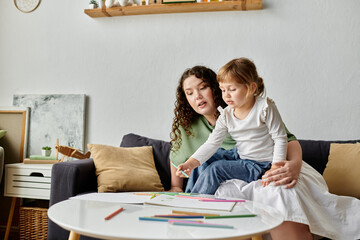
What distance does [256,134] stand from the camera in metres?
1.65

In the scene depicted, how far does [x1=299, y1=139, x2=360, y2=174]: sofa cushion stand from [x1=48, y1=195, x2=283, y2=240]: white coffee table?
42.8 inches

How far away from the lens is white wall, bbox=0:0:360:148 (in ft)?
8.19

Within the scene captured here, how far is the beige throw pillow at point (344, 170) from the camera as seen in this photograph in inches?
75.4

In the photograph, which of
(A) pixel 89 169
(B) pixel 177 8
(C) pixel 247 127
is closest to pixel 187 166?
(C) pixel 247 127

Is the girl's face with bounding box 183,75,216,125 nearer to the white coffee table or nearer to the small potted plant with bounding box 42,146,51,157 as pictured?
the white coffee table

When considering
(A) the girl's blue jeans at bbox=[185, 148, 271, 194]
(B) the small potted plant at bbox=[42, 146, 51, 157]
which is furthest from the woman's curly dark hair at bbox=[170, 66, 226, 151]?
(B) the small potted plant at bbox=[42, 146, 51, 157]

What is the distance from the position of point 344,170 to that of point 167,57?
1488 millimetres

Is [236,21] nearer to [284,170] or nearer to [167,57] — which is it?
[167,57]

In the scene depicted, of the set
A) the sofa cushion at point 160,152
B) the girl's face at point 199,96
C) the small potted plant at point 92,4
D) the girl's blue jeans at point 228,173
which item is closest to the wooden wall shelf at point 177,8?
the small potted plant at point 92,4

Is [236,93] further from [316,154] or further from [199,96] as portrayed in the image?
[316,154]

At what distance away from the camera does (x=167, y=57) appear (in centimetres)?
276

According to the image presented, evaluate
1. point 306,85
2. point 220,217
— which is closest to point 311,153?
point 306,85

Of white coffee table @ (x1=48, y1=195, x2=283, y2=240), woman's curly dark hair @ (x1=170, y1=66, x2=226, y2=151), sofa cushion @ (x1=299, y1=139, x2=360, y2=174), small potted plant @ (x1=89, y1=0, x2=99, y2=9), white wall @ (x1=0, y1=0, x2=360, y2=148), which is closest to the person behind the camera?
white coffee table @ (x1=48, y1=195, x2=283, y2=240)

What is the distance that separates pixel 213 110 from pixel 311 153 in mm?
679
